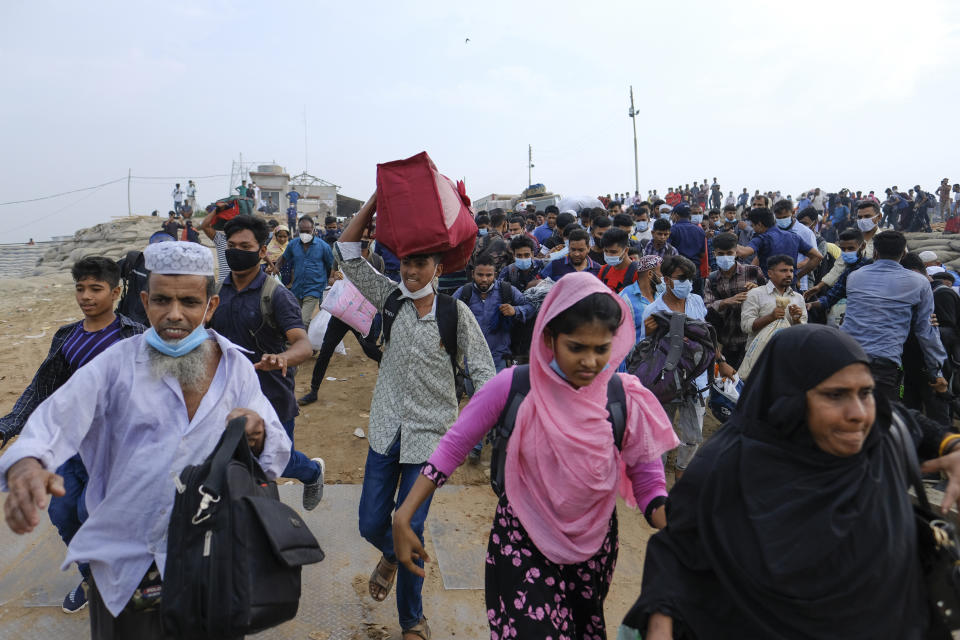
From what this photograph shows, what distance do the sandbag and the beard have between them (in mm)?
1372

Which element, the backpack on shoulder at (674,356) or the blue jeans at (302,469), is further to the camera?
the backpack on shoulder at (674,356)

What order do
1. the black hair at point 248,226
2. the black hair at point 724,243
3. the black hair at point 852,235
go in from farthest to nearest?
the black hair at point 724,243 → the black hair at point 852,235 → the black hair at point 248,226

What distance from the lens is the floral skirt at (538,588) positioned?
2.04 metres

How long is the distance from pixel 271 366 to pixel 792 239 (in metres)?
6.75

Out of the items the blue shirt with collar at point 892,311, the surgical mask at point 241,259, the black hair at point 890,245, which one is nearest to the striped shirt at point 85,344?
the surgical mask at point 241,259

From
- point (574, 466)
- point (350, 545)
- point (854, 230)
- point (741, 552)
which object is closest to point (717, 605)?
point (741, 552)

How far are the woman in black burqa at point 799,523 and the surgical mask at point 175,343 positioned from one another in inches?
63.8

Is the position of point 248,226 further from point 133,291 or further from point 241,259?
point 133,291

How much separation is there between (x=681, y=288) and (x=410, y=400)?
2.84 metres

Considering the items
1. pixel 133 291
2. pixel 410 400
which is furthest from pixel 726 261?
pixel 133 291

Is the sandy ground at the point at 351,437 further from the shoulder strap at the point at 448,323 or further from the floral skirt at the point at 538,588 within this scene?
the shoulder strap at the point at 448,323

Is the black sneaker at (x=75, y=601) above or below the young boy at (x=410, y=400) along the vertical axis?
below

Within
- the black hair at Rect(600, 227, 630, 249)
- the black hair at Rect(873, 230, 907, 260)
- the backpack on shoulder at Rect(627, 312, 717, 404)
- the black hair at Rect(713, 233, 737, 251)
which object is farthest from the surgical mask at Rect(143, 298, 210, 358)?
the black hair at Rect(713, 233, 737, 251)

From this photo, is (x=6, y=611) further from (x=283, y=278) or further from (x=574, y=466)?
(x=283, y=278)
